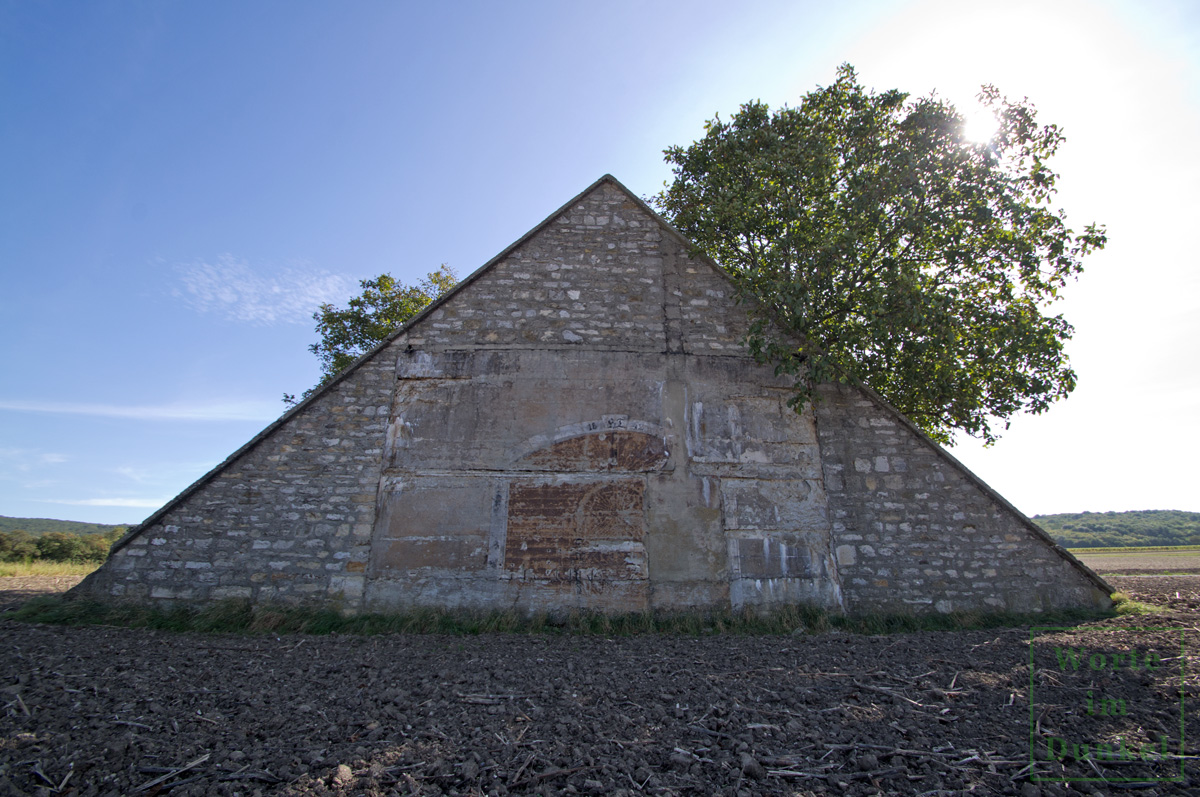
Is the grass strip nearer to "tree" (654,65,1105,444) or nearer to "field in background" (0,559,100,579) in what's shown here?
"tree" (654,65,1105,444)

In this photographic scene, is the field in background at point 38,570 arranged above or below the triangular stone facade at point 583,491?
below

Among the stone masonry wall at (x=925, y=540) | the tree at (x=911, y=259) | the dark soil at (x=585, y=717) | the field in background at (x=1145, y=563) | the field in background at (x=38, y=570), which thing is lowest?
the field in background at (x=1145, y=563)

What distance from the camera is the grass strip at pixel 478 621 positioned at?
6297 mm

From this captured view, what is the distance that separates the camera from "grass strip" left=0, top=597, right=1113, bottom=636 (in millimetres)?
6297

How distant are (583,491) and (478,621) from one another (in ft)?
6.51

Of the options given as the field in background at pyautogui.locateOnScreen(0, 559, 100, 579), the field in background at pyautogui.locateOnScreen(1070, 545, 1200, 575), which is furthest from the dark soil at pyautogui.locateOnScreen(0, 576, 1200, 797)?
the field in background at pyautogui.locateOnScreen(0, 559, 100, 579)

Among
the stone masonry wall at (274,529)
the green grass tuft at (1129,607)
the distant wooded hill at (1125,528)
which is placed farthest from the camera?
the distant wooded hill at (1125,528)

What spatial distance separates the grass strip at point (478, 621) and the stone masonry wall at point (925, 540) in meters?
0.28

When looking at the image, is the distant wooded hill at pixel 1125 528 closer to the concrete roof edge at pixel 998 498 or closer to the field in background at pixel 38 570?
the concrete roof edge at pixel 998 498

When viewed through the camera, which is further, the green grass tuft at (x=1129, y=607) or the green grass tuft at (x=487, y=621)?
the green grass tuft at (x=1129, y=607)

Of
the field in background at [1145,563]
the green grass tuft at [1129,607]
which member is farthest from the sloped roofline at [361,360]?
the field in background at [1145,563]

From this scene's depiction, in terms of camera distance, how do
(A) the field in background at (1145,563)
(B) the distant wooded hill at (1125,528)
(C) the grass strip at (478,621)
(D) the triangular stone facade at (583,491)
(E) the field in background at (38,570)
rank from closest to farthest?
(C) the grass strip at (478,621)
(D) the triangular stone facade at (583,491)
(E) the field in background at (38,570)
(A) the field in background at (1145,563)
(B) the distant wooded hill at (1125,528)

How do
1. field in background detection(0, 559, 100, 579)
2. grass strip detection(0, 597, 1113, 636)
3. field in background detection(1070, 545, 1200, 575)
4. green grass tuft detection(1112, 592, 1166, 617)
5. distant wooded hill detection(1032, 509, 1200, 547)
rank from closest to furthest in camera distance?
grass strip detection(0, 597, 1113, 636) < green grass tuft detection(1112, 592, 1166, 617) < field in background detection(0, 559, 100, 579) < field in background detection(1070, 545, 1200, 575) < distant wooded hill detection(1032, 509, 1200, 547)

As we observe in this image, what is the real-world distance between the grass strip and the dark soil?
677 mm
